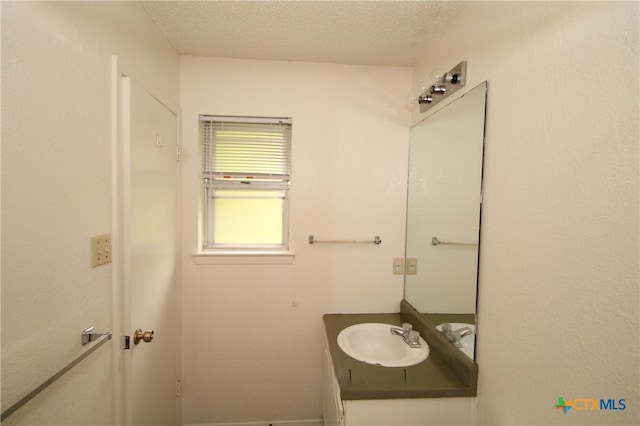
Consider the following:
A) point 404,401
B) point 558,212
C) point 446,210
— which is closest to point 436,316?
point 404,401

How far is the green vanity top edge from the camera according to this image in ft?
3.32

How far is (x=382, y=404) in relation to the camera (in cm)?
102

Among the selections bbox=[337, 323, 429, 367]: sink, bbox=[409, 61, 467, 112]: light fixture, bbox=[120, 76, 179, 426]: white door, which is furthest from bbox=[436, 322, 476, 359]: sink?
bbox=[120, 76, 179, 426]: white door

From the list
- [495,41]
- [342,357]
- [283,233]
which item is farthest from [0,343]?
[495,41]

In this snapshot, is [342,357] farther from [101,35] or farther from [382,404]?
[101,35]


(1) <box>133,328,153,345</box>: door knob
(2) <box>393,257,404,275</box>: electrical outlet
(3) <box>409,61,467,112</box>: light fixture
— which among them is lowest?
(1) <box>133,328,153,345</box>: door knob

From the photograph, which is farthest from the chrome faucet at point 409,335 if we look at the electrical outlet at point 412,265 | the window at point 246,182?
the window at point 246,182

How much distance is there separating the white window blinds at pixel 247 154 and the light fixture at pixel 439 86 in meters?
0.83

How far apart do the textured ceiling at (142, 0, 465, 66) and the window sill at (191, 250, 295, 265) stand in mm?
1245

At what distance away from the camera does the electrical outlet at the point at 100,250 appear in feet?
2.81

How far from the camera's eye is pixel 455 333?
1.15m

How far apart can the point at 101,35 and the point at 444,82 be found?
1444 millimetres

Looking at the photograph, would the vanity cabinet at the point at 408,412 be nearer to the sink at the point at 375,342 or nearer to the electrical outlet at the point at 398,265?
the sink at the point at 375,342

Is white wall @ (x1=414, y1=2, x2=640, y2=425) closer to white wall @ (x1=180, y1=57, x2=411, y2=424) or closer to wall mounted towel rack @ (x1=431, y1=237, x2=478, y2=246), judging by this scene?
wall mounted towel rack @ (x1=431, y1=237, x2=478, y2=246)
